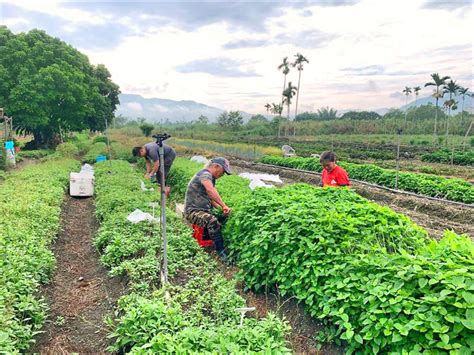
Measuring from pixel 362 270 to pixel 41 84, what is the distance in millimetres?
25267

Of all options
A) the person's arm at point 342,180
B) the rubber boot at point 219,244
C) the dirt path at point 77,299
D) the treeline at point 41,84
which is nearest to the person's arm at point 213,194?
the rubber boot at point 219,244

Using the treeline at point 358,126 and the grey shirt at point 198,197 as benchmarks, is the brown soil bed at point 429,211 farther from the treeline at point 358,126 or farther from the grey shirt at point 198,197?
the treeline at point 358,126

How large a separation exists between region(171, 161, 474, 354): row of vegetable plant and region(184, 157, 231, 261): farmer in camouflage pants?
42 cm

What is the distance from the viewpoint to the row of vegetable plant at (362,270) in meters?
2.72

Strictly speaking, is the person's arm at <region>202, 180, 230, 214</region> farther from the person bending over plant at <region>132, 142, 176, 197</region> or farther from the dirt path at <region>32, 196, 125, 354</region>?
the person bending over plant at <region>132, 142, 176, 197</region>

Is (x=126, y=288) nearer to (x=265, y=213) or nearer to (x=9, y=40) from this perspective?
(x=265, y=213)

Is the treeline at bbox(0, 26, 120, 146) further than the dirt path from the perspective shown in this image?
Yes

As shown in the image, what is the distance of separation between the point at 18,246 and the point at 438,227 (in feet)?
26.1

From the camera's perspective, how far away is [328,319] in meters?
3.66

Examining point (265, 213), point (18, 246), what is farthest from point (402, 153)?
point (18, 246)

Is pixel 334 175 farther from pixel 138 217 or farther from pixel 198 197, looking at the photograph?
pixel 138 217

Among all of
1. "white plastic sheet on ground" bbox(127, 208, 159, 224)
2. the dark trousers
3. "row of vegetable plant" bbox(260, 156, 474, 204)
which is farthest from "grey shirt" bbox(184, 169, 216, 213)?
"row of vegetable plant" bbox(260, 156, 474, 204)

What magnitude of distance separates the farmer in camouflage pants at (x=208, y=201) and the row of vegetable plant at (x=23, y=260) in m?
2.14

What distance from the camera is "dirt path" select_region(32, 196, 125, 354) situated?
3758 millimetres
